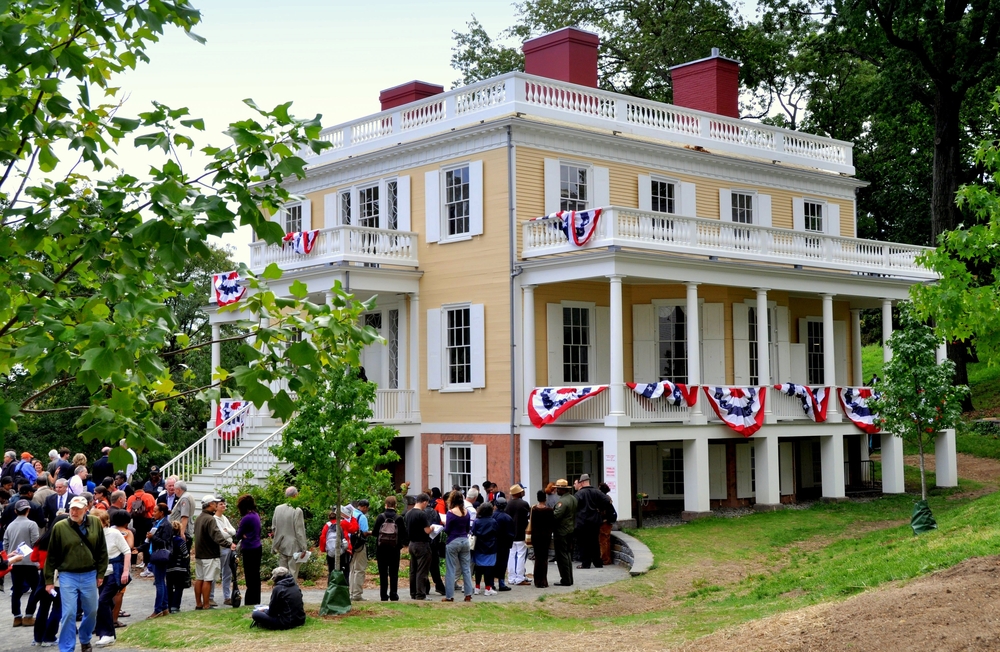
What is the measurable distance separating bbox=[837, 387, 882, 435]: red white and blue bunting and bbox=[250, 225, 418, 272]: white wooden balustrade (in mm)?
11521

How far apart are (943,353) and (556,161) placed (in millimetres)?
13395

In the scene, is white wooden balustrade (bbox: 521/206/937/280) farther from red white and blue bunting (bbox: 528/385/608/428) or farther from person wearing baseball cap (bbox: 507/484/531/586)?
person wearing baseball cap (bbox: 507/484/531/586)

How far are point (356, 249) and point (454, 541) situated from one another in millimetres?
12080

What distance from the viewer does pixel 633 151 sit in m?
30.0

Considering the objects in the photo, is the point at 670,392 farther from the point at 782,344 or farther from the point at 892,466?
the point at 892,466

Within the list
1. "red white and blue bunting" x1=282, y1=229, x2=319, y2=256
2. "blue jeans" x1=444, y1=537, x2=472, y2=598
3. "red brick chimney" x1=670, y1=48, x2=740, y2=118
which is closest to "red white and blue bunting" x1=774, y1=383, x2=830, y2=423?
"red brick chimney" x1=670, y1=48, x2=740, y2=118

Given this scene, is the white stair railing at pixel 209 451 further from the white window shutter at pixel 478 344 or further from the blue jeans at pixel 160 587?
the blue jeans at pixel 160 587

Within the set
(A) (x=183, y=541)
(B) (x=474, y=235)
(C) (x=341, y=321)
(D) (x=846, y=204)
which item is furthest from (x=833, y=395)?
(C) (x=341, y=321)

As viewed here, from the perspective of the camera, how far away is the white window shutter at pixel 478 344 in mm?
28234

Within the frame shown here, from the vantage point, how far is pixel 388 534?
17531mm

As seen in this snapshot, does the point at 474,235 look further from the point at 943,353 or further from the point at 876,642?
the point at 876,642

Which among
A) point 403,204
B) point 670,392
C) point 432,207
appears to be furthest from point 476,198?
point 670,392

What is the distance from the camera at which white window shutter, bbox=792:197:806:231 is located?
33969mm

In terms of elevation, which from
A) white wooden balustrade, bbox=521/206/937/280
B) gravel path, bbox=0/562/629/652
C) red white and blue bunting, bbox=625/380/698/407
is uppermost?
white wooden balustrade, bbox=521/206/937/280
